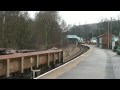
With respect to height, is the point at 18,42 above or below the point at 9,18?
below

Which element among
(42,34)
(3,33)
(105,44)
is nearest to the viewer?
(3,33)

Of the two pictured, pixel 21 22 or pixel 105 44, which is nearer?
pixel 21 22

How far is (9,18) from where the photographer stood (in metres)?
53.5
